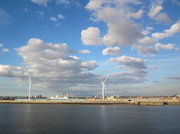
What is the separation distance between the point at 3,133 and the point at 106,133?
23336mm

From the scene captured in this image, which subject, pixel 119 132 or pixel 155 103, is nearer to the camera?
pixel 119 132

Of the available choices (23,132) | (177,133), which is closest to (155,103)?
(177,133)

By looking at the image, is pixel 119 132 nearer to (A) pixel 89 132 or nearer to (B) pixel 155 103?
(A) pixel 89 132

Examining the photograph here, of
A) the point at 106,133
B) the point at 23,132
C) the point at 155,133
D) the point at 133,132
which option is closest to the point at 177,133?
the point at 155,133

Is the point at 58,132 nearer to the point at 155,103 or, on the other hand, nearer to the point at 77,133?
the point at 77,133

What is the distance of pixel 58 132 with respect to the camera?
158ft

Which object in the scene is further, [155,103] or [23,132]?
[155,103]

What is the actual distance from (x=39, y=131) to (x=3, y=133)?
7924 millimetres

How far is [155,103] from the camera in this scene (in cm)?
19825

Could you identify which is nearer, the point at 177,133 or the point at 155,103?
the point at 177,133

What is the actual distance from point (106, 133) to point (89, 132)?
399 cm

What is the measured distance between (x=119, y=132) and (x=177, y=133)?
43.7 feet

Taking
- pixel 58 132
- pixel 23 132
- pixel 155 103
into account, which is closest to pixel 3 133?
pixel 23 132

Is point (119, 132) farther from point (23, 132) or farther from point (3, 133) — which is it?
point (3, 133)
